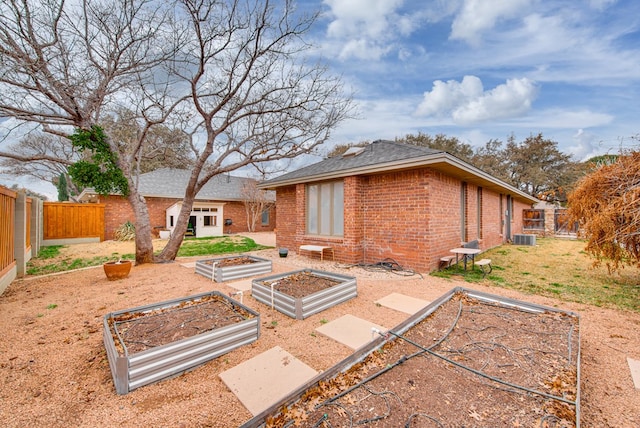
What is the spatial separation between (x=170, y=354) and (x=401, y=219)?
19.7 ft

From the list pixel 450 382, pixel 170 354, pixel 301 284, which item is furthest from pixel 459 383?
pixel 301 284

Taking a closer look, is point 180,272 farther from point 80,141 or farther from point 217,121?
point 217,121

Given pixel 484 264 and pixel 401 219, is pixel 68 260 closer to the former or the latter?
pixel 401 219

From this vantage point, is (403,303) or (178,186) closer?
(403,303)

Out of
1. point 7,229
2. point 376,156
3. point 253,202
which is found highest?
point 376,156

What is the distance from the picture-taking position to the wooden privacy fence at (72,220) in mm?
11875

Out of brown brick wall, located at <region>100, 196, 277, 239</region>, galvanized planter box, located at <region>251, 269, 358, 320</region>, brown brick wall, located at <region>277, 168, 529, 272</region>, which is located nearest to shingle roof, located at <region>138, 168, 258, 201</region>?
brown brick wall, located at <region>100, 196, 277, 239</region>

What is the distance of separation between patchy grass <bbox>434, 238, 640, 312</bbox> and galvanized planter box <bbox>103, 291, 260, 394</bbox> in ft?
17.6

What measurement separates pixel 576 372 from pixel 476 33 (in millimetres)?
→ 8895

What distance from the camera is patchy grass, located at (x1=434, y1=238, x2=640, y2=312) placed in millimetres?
4922

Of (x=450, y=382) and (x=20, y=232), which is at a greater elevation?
(x=20, y=232)

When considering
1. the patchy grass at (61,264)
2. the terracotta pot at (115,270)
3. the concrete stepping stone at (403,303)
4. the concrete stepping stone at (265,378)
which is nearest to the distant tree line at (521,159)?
the patchy grass at (61,264)

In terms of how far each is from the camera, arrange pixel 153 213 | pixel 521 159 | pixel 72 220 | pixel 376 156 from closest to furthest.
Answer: pixel 376 156, pixel 72 220, pixel 153 213, pixel 521 159

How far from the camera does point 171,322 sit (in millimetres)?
3408
